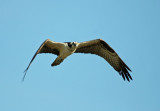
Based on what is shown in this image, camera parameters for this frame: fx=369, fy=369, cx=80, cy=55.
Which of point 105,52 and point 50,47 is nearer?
point 50,47

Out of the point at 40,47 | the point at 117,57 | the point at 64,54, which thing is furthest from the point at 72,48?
the point at 117,57

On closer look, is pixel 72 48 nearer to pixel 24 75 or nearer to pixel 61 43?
pixel 61 43

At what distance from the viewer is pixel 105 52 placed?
15.1 metres

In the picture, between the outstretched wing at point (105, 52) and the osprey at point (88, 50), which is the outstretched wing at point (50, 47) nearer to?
the osprey at point (88, 50)

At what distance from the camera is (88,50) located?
14.9 meters

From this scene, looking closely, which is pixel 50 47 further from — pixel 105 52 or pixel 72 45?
pixel 105 52

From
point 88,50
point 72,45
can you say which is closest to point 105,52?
point 88,50

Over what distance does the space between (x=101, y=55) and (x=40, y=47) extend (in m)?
3.08

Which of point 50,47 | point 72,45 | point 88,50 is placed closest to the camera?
point 72,45

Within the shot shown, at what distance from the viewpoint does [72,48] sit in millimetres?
13633

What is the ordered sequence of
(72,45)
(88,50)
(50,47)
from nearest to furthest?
(72,45) → (50,47) → (88,50)

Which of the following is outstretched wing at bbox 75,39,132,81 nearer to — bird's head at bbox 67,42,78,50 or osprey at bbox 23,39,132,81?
osprey at bbox 23,39,132,81

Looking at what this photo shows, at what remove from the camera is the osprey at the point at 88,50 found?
13750 mm

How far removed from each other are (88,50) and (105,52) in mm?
724
